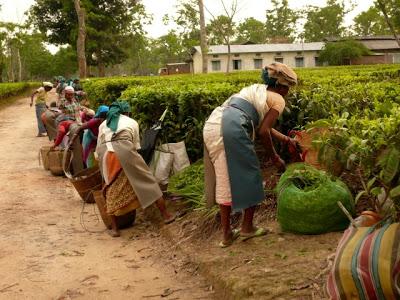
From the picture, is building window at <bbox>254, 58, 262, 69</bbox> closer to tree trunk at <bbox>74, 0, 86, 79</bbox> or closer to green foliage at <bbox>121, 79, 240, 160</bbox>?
tree trunk at <bbox>74, 0, 86, 79</bbox>

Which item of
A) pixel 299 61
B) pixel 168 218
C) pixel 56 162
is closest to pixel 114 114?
pixel 168 218

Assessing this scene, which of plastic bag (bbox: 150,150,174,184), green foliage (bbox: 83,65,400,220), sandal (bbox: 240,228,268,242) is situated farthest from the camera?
plastic bag (bbox: 150,150,174,184)

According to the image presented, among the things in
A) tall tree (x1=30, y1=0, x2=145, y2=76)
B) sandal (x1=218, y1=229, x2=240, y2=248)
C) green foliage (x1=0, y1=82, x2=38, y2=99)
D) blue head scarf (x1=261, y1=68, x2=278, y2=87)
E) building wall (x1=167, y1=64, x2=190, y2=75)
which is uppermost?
tall tree (x1=30, y1=0, x2=145, y2=76)

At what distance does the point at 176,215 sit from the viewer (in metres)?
6.09

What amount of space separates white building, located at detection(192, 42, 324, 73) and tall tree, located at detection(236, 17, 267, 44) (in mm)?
27461

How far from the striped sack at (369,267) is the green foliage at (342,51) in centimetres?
4763

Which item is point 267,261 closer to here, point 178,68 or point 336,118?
point 336,118

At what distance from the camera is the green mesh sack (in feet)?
13.6

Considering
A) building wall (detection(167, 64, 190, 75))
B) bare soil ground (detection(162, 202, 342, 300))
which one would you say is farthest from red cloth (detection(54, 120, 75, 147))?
building wall (detection(167, 64, 190, 75))

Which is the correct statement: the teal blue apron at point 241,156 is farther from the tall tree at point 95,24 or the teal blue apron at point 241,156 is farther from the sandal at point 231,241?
the tall tree at point 95,24

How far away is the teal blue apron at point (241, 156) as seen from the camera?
424 centimetres

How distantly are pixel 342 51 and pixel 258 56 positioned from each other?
12.8m

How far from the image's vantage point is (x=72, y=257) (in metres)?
5.25

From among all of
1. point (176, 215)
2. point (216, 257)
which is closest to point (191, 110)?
point (176, 215)
